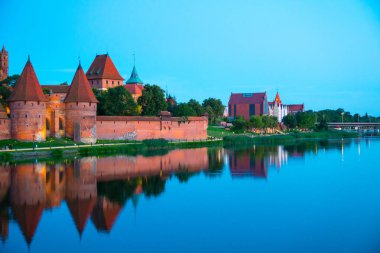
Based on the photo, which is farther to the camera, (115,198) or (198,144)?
(198,144)

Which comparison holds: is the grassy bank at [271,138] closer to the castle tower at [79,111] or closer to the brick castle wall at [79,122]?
the brick castle wall at [79,122]

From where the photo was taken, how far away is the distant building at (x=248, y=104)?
245ft

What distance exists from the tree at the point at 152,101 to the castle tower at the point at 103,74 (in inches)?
169

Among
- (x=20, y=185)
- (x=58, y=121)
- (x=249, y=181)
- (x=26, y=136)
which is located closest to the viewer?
(x=20, y=185)

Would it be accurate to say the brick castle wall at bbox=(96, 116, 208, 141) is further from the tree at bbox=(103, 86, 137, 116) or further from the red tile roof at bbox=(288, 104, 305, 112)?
the red tile roof at bbox=(288, 104, 305, 112)

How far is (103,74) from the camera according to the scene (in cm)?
4353

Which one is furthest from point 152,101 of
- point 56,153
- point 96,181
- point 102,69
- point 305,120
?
point 305,120

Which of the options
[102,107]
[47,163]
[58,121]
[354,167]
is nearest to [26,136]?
[58,121]

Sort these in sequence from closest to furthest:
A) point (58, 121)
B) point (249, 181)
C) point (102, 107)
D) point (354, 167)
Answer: point (249, 181) < point (354, 167) < point (58, 121) < point (102, 107)

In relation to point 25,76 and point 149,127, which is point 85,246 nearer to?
point 25,76

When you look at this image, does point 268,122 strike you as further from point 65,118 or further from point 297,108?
point 297,108

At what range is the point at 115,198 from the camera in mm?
14938

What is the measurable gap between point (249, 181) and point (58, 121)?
1703cm

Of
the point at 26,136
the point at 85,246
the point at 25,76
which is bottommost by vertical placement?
the point at 85,246
